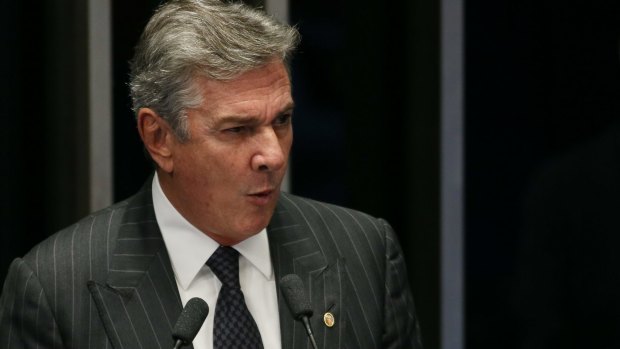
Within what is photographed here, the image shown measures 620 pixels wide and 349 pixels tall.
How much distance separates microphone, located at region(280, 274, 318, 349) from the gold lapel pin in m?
0.29

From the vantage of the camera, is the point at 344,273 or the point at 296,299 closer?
the point at 296,299

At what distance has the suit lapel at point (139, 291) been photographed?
2.71 meters

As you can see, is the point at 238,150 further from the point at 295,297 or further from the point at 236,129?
the point at 295,297

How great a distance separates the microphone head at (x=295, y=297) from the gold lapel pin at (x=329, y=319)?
0.96 feet

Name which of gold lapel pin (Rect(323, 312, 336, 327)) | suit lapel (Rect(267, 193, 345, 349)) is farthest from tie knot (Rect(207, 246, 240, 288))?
gold lapel pin (Rect(323, 312, 336, 327))

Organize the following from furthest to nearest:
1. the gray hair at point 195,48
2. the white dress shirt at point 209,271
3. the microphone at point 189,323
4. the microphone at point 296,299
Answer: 1. the white dress shirt at point 209,271
2. the gray hair at point 195,48
3. the microphone at point 296,299
4. the microphone at point 189,323

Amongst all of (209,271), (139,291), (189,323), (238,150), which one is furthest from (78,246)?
(189,323)

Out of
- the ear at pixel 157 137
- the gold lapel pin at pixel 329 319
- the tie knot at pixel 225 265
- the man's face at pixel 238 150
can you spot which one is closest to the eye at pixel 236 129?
the man's face at pixel 238 150

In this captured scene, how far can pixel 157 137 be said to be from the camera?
2855mm

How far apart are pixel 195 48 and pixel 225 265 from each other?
1.59 ft

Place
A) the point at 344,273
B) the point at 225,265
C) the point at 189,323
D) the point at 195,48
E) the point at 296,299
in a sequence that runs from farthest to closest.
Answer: the point at 344,273
the point at 225,265
the point at 195,48
the point at 296,299
the point at 189,323

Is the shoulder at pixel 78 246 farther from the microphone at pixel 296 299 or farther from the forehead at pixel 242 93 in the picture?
the microphone at pixel 296 299
